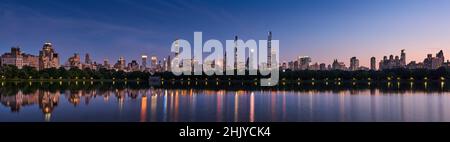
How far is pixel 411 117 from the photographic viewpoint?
1712cm
